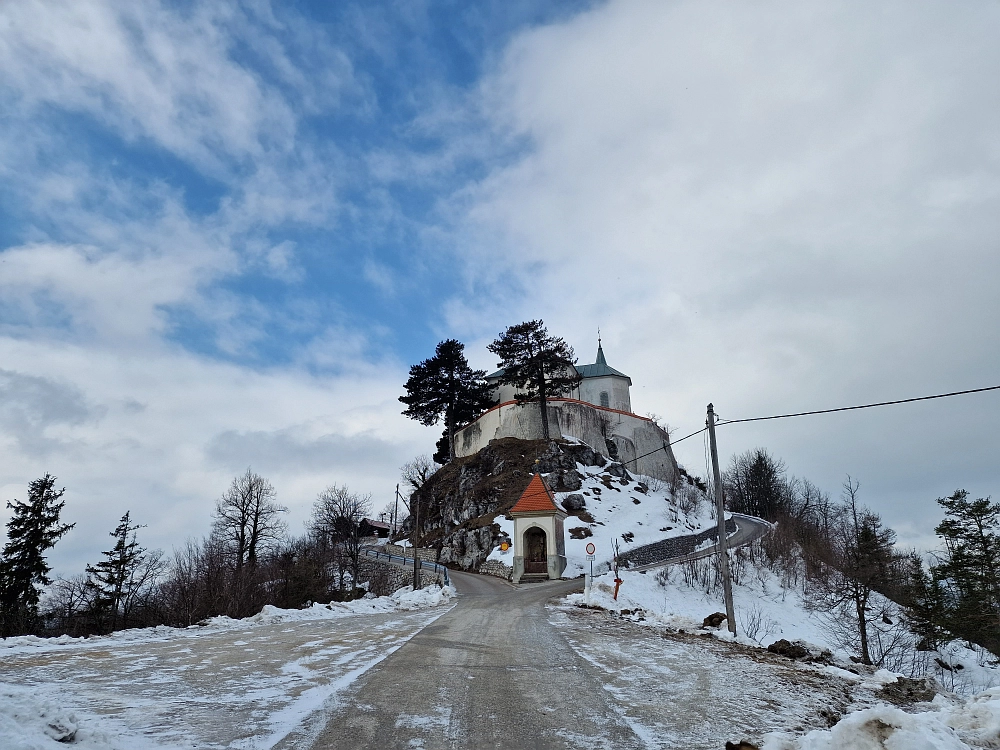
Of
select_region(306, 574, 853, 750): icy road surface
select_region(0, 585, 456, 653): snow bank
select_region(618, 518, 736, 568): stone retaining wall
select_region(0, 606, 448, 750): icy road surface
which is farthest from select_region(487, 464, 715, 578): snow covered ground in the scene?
select_region(0, 606, 448, 750): icy road surface

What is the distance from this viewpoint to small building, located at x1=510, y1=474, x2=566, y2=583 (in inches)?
1491

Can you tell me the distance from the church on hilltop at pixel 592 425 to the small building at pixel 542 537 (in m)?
21.9

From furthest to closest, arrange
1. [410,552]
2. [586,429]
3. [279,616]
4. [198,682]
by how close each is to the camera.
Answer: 1. [586,429]
2. [410,552]
3. [279,616]
4. [198,682]

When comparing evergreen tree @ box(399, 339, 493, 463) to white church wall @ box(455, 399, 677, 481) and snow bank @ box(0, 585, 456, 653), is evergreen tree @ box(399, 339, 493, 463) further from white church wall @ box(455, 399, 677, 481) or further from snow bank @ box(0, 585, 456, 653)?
snow bank @ box(0, 585, 456, 653)

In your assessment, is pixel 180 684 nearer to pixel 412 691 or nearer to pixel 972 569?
pixel 412 691

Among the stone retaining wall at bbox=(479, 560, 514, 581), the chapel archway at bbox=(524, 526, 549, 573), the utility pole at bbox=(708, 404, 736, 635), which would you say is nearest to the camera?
the utility pole at bbox=(708, 404, 736, 635)

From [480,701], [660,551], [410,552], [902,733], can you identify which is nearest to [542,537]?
[660,551]

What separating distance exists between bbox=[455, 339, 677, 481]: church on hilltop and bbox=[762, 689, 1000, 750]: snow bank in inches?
2146

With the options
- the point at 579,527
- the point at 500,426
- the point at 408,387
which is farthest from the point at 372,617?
the point at 408,387

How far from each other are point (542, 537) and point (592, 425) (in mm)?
25212

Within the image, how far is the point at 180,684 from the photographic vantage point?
8055 mm

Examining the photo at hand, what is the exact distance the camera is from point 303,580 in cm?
2877

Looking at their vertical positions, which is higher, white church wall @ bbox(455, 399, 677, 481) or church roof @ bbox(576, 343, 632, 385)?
church roof @ bbox(576, 343, 632, 385)

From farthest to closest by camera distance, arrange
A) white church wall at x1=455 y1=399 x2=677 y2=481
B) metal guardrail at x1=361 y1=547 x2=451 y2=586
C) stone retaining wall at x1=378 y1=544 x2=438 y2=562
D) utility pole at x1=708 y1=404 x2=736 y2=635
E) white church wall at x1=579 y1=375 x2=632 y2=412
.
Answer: white church wall at x1=579 y1=375 x2=632 y2=412 < white church wall at x1=455 y1=399 x2=677 y2=481 < stone retaining wall at x1=378 y1=544 x2=438 y2=562 < metal guardrail at x1=361 y1=547 x2=451 y2=586 < utility pole at x1=708 y1=404 x2=736 y2=635
